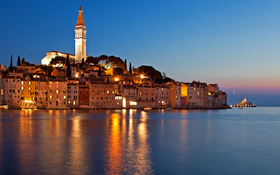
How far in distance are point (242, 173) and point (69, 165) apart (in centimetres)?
748

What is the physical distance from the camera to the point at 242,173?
12.4m

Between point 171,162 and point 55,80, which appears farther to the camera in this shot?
point 55,80

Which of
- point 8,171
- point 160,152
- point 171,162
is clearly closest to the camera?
point 8,171

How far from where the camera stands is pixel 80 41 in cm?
11381

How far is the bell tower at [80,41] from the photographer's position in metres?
113

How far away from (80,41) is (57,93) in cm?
5004

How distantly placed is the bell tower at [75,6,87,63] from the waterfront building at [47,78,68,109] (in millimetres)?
44785

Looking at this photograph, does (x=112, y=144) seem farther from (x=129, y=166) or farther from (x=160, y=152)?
(x=129, y=166)

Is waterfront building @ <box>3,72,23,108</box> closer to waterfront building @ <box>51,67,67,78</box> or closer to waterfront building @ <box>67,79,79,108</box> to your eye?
waterfront building @ <box>67,79,79,108</box>

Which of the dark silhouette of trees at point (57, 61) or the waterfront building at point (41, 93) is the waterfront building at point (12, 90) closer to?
the waterfront building at point (41, 93)

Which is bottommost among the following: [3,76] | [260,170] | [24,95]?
[260,170]

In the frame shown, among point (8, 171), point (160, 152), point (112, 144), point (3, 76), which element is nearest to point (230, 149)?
point (160, 152)

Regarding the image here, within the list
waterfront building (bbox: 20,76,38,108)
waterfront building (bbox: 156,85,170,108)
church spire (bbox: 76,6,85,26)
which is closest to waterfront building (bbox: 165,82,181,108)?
waterfront building (bbox: 156,85,170,108)

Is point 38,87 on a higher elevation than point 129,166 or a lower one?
higher
